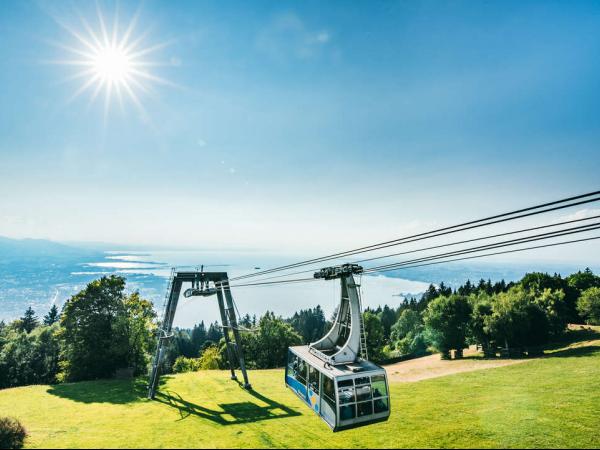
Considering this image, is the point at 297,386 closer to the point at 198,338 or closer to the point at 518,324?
the point at 518,324

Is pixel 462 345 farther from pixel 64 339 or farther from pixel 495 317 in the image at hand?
pixel 64 339

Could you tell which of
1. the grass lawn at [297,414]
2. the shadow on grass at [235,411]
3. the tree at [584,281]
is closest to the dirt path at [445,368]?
the grass lawn at [297,414]

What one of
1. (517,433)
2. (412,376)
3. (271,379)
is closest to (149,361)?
(271,379)

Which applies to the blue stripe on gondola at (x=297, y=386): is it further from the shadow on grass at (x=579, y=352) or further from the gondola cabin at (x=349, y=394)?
the shadow on grass at (x=579, y=352)

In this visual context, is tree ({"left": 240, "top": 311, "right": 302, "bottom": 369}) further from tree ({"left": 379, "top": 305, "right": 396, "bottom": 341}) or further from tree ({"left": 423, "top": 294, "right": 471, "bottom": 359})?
tree ({"left": 379, "top": 305, "right": 396, "bottom": 341})

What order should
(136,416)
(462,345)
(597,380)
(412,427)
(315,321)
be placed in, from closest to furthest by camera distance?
1. (412,427)
2. (136,416)
3. (597,380)
4. (462,345)
5. (315,321)

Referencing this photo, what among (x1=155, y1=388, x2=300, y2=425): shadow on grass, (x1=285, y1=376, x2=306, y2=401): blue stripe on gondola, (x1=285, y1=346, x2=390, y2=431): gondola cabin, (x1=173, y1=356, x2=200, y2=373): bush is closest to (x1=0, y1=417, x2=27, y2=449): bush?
(x1=155, y1=388, x2=300, y2=425): shadow on grass

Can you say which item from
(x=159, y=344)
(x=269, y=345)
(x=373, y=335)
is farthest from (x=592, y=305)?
(x=159, y=344)
